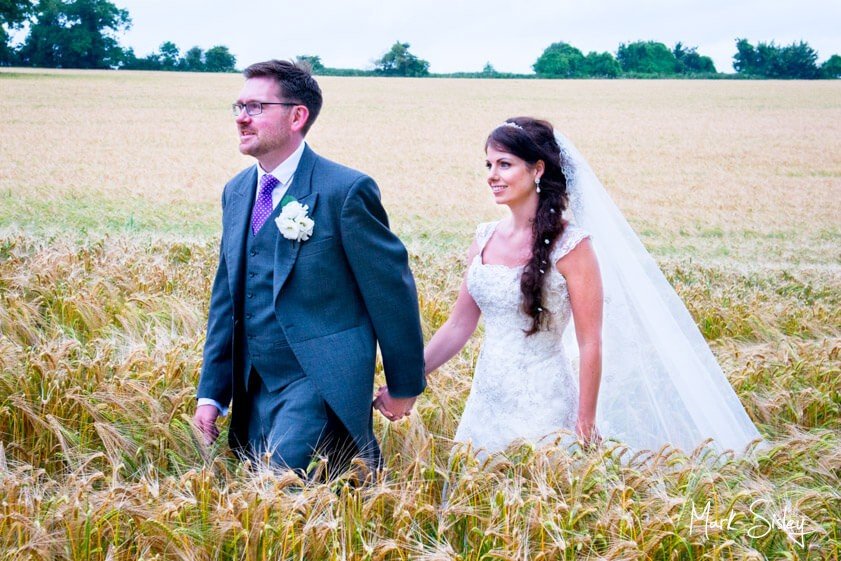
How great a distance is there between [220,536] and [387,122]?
730 inches

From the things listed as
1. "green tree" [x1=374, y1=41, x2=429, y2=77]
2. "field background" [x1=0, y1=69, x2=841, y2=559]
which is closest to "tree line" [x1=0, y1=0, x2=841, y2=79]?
"green tree" [x1=374, y1=41, x2=429, y2=77]

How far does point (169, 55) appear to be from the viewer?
2572cm

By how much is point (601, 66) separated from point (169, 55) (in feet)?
47.6

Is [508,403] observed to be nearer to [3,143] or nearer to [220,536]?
[220,536]

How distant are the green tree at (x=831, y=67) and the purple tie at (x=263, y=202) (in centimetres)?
2502

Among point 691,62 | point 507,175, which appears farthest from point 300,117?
point 691,62

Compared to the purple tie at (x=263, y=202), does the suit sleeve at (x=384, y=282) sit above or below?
below

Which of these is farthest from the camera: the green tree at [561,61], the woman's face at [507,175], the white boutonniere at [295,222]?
the green tree at [561,61]

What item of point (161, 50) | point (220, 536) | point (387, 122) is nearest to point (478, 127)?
point (387, 122)

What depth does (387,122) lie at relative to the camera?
20.8 metres

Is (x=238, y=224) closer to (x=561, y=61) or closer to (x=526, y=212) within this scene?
(x=526, y=212)

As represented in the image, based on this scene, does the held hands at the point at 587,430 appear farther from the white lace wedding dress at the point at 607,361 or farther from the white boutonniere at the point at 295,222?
the white boutonniere at the point at 295,222

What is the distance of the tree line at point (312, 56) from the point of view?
1645 cm

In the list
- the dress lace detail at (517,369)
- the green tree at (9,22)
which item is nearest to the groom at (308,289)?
the dress lace detail at (517,369)
